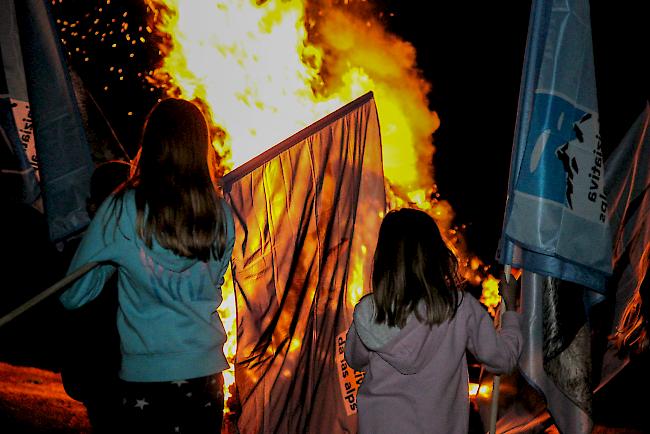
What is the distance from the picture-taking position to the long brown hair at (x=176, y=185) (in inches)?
97.0

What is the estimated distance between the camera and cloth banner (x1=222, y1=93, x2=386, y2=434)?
3.56 meters

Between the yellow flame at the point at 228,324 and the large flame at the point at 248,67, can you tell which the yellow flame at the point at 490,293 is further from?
the yellow flame at the point at 228,324

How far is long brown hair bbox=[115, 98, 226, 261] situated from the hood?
2.80ft

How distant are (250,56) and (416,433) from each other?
632 cm

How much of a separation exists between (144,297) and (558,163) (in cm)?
229

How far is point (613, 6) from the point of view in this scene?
54.2ft

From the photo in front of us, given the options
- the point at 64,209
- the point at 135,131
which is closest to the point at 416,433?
the point at 64,209

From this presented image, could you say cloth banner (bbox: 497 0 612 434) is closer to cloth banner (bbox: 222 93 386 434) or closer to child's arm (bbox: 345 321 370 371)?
cloth banner (bbox: 222 93 386 434)

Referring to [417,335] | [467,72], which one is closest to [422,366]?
[417,335]

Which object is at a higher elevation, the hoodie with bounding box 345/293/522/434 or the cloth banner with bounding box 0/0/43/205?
the cloth banner with bounding box 0/0/43/205

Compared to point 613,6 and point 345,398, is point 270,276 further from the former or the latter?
point 613,6

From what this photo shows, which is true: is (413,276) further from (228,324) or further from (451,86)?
(451,86)

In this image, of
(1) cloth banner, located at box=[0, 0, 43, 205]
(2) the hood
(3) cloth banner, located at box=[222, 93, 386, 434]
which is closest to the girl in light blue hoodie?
(2) the hood

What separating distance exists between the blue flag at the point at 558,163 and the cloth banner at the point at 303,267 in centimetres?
89
